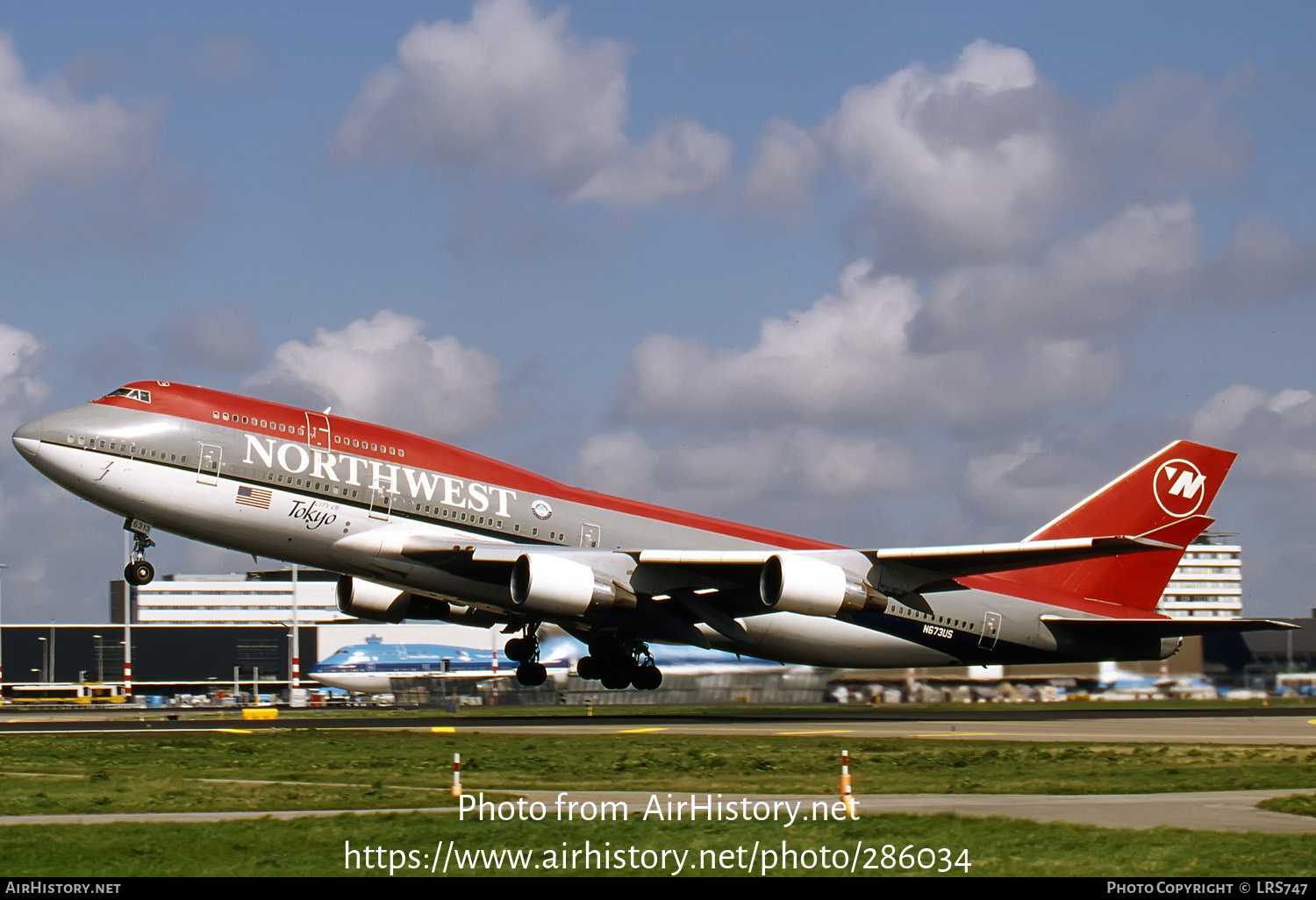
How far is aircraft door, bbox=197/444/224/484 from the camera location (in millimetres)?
34500

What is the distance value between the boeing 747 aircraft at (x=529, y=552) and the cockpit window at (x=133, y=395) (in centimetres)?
5

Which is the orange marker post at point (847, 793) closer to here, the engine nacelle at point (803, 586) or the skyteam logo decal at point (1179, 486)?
the engine nacelle at point (803, 586)

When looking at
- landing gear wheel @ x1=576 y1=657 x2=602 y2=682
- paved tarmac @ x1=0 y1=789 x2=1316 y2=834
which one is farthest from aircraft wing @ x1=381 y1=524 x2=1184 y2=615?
paved tarmac @ x1=0 y1=789 x2=1316 y2=834

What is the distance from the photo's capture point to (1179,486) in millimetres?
44250

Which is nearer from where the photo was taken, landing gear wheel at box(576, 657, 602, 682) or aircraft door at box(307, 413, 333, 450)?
aircraft door at box(307, 413, 333, 450)

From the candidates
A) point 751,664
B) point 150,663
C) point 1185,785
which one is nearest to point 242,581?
point 150,663

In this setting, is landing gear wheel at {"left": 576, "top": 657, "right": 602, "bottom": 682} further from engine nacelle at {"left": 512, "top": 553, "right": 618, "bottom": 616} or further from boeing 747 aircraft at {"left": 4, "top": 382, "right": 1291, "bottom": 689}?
engine nacelle at {"left": 512, "top": 553, "right": 618, "bottom": 616}

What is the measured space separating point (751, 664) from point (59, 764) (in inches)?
1397

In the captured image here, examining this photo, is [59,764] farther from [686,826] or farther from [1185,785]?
[1185,785]

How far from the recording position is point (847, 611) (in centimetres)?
3622

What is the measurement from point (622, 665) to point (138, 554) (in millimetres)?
12851

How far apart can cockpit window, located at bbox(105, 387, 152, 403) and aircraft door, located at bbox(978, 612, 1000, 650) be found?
23.7m

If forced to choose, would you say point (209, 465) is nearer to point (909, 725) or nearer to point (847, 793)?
point (909, 725)

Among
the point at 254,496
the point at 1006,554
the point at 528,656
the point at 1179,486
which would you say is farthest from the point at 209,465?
the point at 1179,486
